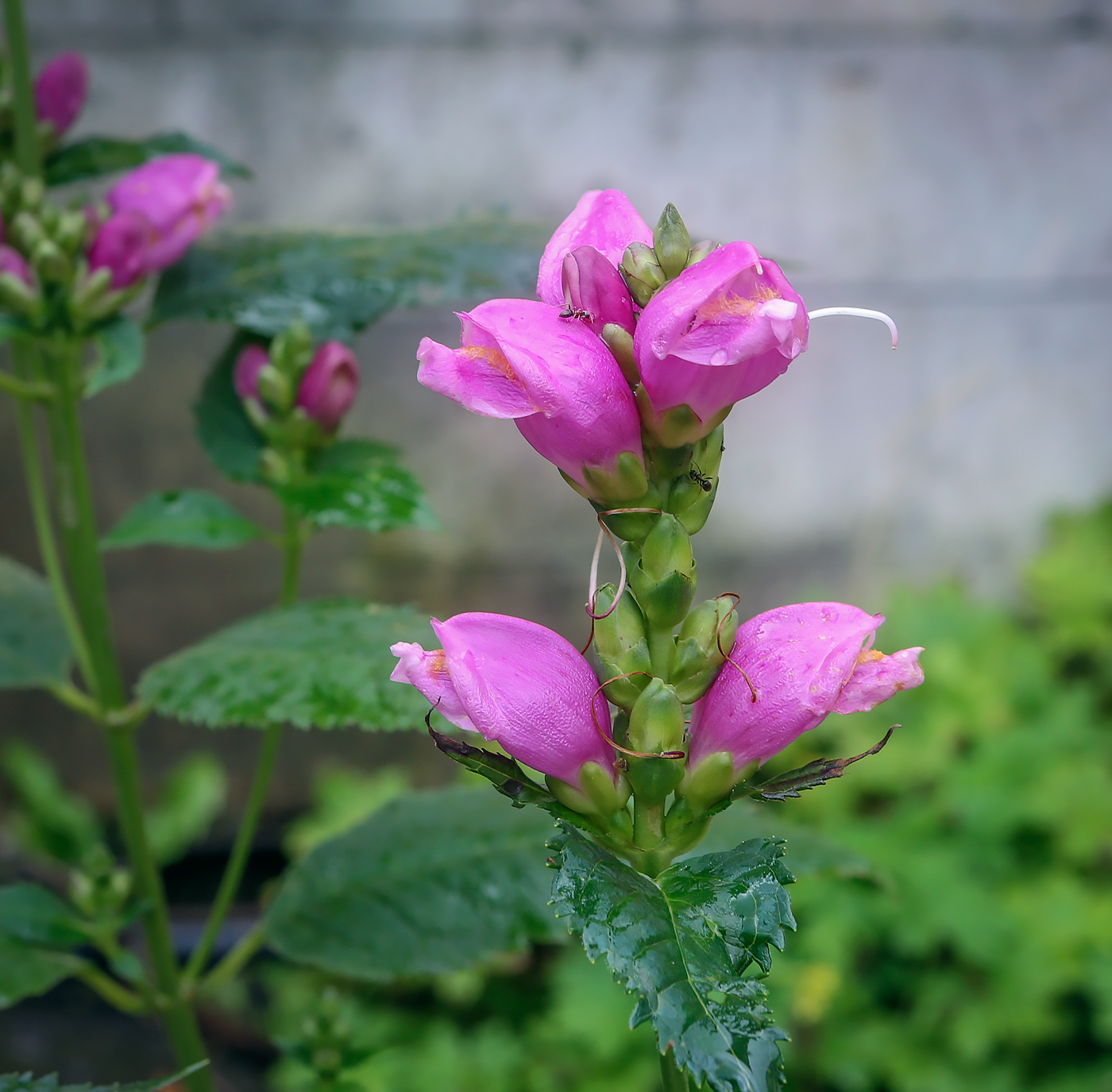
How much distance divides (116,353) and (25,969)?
0.97 feet

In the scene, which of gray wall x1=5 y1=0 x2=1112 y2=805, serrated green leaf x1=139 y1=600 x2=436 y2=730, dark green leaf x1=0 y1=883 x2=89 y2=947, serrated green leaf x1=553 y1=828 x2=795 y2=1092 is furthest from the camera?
gray wall x1=5 y1=0 x2=1112 y2=805

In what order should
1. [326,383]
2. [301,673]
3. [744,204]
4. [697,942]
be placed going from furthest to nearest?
1. [744,204]
2. [326,383]
3. [301,673]
4. [697,942]

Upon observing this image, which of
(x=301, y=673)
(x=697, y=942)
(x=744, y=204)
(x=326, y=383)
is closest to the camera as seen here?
(x=697, y=942)

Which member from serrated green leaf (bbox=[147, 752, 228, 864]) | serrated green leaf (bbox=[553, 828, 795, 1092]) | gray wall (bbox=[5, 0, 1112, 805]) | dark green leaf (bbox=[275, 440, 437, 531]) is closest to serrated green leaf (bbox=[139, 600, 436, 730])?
dark green leaf (bbox=[275, 440, 437, 531])

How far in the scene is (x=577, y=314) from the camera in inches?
10.3

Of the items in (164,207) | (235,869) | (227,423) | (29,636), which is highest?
(164,207)

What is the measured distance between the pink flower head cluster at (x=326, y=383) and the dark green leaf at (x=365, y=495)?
0.09 ft

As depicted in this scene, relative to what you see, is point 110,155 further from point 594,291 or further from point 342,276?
point 594,291

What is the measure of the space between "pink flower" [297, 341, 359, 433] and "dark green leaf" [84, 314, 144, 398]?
8cm

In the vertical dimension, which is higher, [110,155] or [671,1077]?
[110,155]

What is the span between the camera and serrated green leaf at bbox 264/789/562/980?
49 centimetres

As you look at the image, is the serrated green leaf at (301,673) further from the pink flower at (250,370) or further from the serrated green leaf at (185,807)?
the serrated green leaf at (185,807)

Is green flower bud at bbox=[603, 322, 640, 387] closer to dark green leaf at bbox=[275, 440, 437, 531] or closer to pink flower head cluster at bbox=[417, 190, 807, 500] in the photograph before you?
pink flower head cluster at bbox=[417, 190, 807, 500]

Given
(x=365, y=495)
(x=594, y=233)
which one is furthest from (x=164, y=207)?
(x=594, y=233)
